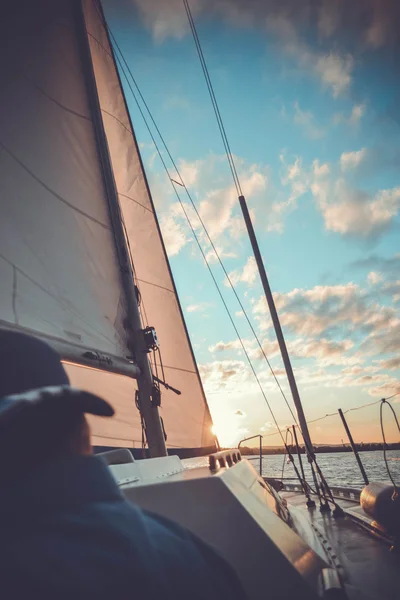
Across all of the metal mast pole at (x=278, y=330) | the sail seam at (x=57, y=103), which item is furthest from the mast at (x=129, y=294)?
the metal mast pole at (x=278, y=330)

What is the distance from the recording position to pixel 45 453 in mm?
821

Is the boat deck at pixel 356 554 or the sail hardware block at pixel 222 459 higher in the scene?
the sail hardware block at pixel 222 459

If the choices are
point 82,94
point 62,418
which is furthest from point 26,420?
point 82,94

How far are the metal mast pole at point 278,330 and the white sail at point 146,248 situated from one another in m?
1.90

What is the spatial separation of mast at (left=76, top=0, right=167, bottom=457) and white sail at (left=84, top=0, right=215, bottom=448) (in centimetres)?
112

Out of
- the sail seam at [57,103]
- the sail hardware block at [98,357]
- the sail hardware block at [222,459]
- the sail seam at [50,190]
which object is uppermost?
the sail seam at [57,103]

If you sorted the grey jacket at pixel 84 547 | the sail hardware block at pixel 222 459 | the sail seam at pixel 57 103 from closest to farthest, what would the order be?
the grey jacket at pixel 84 547
the sail hardware block at pixel 222 459
the sail seam at pixel 57 103

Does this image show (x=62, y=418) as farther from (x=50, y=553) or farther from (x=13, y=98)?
(x=13, y=98)

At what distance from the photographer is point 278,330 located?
7.38 metres

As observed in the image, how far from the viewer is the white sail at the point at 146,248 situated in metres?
5.57

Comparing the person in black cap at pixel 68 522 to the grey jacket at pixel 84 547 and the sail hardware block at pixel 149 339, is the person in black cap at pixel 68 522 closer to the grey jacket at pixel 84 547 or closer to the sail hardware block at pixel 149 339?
the grey jacket at pixel 84 547

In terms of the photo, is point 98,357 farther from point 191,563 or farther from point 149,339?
point 191,563

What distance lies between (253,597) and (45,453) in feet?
4.28

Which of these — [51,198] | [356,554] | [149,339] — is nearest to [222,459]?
[149,339]
